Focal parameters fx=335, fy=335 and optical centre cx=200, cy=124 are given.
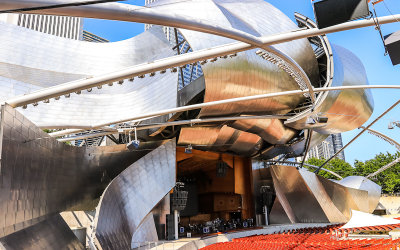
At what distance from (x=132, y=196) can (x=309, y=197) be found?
64.7ft

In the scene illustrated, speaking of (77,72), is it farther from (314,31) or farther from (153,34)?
(314,31)

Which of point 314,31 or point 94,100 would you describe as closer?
point 314,31

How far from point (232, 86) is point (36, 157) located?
11.6 metres

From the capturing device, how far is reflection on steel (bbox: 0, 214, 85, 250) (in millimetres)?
8898

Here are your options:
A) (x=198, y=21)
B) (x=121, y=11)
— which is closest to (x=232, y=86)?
(x=198, y=21)

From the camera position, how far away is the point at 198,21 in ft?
22.0

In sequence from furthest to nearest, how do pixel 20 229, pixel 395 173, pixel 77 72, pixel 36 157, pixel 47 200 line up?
pixel 395 173 < pixel 77 72 < pixel 47 200 < pixel 36 157 < pixel 20 229

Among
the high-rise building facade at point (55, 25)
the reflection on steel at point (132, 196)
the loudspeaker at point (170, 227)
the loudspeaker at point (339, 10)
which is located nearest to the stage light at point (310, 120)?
the reflection on steel at point (132, 196)

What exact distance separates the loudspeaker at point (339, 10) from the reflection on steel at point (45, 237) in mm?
8599

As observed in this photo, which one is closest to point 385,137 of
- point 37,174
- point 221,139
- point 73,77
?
point 221,139

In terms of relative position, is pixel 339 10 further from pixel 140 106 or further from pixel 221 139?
pixel 221 139

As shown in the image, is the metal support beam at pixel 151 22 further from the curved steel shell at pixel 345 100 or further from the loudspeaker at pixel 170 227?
the curved steel shell at pixel 345 100

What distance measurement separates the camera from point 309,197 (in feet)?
103

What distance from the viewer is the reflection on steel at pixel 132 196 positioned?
1356 centimetres
